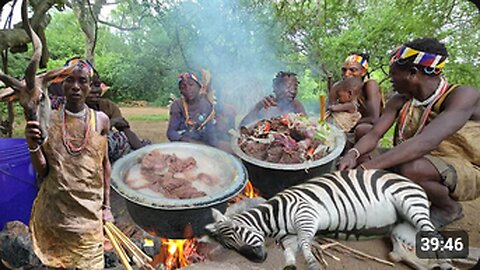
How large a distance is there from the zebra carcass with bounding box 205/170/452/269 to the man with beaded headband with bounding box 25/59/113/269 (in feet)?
2.99

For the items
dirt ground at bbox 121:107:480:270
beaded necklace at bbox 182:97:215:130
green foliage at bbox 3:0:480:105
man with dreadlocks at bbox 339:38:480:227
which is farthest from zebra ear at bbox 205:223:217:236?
green foliage at bbox 3:0:480:105

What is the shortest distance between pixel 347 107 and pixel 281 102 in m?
0.84

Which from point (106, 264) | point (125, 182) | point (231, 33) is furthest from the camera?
point (231, 33)

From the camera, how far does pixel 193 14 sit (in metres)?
7.89

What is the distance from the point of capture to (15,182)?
263 centimetres

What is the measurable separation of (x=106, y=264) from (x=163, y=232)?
17.3 inches

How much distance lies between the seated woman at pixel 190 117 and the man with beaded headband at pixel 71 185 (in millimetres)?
2162

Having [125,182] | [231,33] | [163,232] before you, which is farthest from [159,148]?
[231,33]

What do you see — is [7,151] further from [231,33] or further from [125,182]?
[231,33]

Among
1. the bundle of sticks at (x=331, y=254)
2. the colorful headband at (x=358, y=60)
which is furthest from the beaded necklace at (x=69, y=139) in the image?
the colorful headband at (x=358, y=60)

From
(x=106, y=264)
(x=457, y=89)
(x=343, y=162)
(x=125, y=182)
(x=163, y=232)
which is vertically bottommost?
(x=106, y=264)

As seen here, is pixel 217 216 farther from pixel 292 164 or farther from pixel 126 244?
pixel 292 164

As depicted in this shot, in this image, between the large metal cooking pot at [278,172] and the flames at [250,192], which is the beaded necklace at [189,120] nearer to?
the large metal cooking pot at [278,172]

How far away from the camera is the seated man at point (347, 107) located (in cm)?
439
